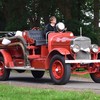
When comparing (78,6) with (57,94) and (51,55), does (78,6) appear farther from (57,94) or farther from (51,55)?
(57,94)

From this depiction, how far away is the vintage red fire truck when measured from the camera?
47.3 ft

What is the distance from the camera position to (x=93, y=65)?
15164mm

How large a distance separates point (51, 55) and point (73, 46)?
3.16 ft

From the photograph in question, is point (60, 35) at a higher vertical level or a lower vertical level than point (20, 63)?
higher

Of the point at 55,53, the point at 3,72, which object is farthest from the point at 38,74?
the point at 55,53

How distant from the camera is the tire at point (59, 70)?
46.7 ft

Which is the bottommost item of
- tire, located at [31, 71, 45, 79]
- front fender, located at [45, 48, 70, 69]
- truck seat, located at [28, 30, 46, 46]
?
tire, located at [31, 71, 45, 79]

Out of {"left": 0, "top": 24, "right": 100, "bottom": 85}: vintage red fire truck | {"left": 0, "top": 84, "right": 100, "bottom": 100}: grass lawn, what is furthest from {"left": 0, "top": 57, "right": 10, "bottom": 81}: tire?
{"left": 0, "top": 84, "right": 100, "bottom": 100}: grass lawn

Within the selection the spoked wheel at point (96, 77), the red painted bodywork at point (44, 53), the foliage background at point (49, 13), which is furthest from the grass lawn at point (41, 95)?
the foliage background at point (49, 13)

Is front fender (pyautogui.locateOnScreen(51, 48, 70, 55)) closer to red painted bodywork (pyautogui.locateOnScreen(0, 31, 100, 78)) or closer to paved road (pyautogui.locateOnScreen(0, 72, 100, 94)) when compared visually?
red painted bodywork (pyautogui.locateOnScreen(0, 31, 100, 78))

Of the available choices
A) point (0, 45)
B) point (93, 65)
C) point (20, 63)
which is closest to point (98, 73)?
point (93, 65)

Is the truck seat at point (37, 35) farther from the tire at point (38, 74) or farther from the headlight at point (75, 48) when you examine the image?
the tire at point (38, 74)

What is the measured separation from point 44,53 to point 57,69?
1186mm

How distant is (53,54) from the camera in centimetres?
1491
